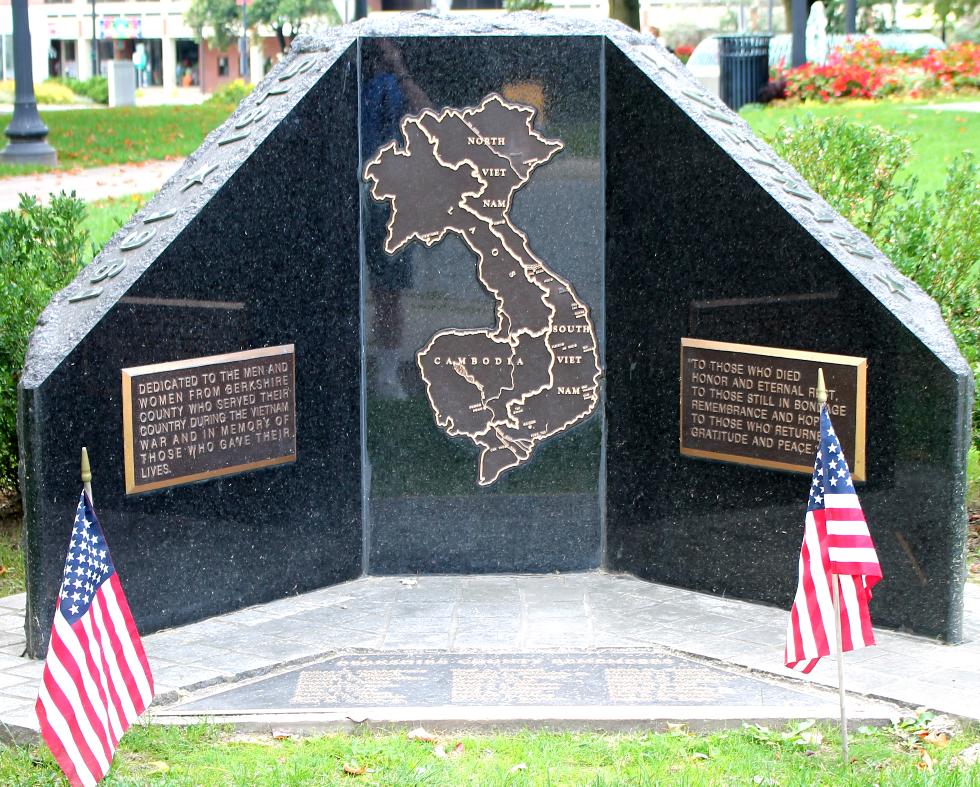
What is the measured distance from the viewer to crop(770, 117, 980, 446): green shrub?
323 inches

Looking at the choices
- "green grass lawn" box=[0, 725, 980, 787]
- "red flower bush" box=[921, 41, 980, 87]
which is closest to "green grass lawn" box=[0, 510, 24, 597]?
"green grass lawn" box=[0, 725, 980, 787]

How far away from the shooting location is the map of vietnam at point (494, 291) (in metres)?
6.89

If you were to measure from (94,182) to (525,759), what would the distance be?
Answer: 16.1 metres

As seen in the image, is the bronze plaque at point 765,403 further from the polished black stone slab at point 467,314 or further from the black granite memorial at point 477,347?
the polished black stone slab at point 467,314

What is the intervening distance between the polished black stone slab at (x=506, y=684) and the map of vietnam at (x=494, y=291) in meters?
1.44

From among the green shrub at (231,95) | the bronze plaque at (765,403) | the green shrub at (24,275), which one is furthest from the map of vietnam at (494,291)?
the green shrub at (231,95)

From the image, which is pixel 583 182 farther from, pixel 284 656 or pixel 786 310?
pixel 284 656

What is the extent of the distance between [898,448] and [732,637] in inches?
42.7

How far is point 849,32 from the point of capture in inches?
1438

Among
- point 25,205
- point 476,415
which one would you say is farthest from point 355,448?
point 25,205

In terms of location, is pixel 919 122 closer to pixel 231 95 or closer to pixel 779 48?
pixel 779 48

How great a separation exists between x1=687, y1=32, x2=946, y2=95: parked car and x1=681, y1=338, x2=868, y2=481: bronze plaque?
918 inches

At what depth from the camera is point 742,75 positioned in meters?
28.3

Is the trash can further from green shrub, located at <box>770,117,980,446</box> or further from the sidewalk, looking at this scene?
green shrub, located at <box>770,117,980,446</box>
